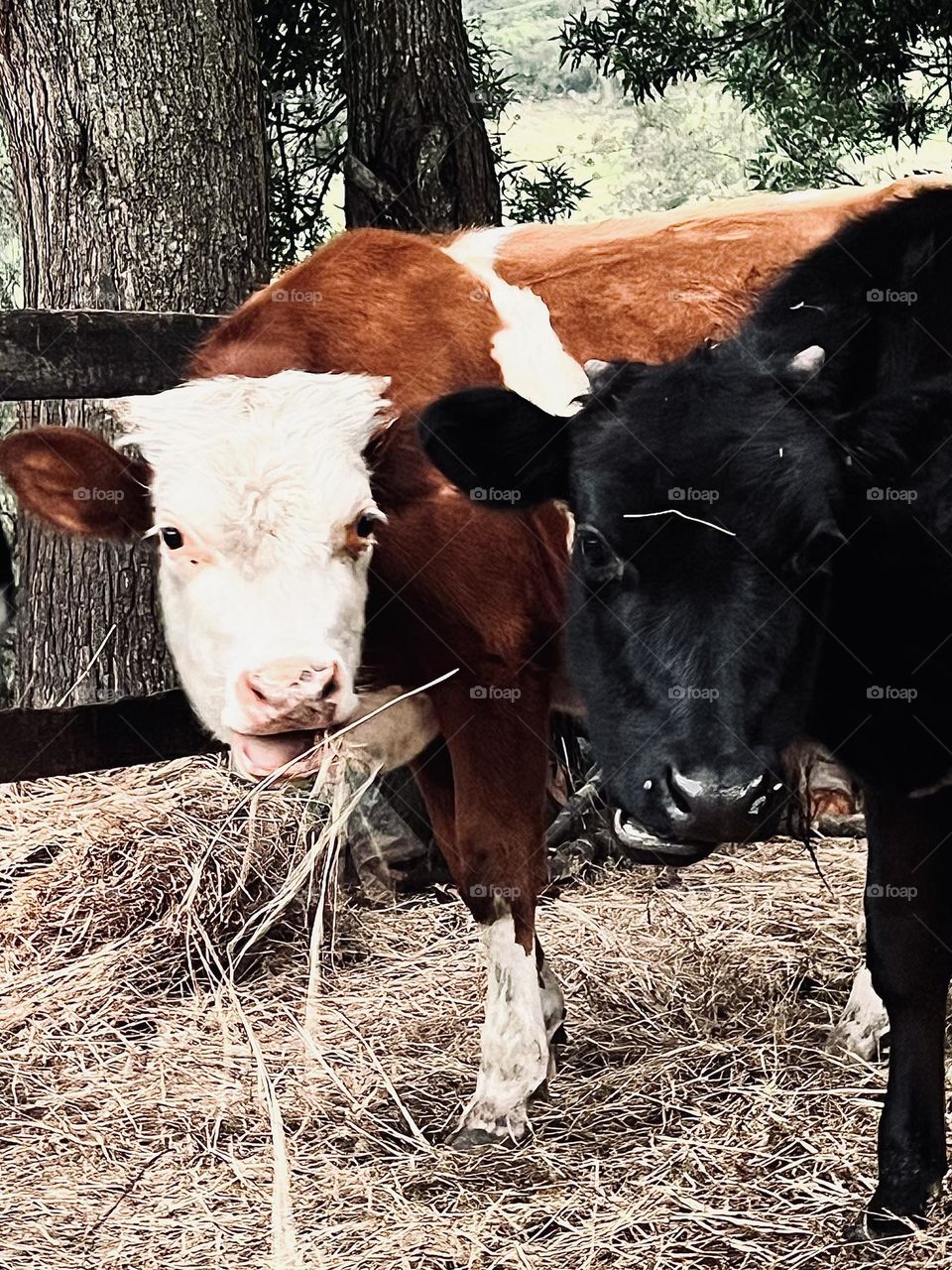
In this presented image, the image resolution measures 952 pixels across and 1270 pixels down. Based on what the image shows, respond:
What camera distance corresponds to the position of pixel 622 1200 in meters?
3.04

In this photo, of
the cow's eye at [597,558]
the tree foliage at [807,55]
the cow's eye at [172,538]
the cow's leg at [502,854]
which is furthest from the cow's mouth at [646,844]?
the tree foliage at [807,55]

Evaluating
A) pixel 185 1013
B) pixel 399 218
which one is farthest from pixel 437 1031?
pixel 399 218

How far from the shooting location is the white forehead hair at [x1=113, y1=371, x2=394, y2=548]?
121 inches

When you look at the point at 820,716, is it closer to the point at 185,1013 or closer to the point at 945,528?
the point at 945,528

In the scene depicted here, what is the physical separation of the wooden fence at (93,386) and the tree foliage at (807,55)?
13.1 feet

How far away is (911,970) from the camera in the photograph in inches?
120

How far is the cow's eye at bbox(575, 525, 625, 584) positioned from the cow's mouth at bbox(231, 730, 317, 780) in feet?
2.38

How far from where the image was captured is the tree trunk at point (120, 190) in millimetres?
4766

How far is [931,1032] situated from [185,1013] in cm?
209

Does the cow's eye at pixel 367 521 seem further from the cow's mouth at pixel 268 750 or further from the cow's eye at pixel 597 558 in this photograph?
the cow's eye at pixel 597 558

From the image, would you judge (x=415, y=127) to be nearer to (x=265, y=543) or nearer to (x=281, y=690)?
(x=265, y=543)

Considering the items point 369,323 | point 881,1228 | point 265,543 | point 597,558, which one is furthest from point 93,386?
point 881,1228

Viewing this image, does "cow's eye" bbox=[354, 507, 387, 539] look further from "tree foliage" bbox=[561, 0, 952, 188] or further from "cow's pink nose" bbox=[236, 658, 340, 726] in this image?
"tree foliage" bbox=[561, 0, 952, 188]

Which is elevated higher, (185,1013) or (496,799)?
(496,799)
